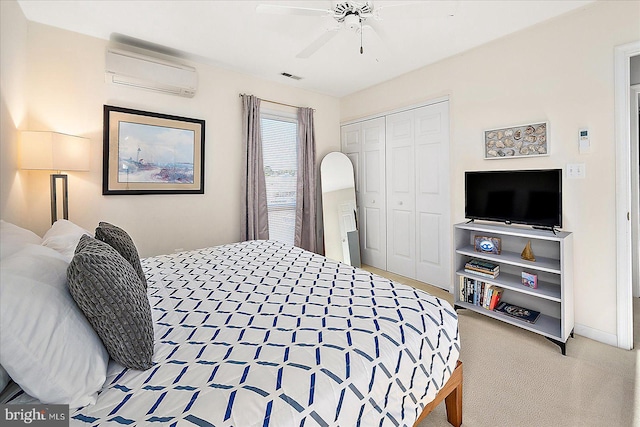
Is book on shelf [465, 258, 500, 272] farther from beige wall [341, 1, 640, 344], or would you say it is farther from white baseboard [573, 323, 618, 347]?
white baseboard [573, 323, 618, 347]

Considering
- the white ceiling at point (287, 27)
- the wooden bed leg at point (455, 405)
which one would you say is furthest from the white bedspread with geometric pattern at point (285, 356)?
the white ceiling at point (287, 27)

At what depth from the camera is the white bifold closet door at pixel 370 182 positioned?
4051 mm

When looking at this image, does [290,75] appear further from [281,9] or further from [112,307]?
[112,307]

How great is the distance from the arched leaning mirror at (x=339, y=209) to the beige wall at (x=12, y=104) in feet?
10.1

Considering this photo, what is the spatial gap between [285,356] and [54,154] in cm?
242

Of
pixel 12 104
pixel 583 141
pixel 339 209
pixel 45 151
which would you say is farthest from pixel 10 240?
pixel 583 141

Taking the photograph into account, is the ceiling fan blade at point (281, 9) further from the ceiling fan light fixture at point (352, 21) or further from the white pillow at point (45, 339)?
the white pillow at point (45, 339)

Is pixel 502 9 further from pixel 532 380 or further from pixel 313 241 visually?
pixel 313 241

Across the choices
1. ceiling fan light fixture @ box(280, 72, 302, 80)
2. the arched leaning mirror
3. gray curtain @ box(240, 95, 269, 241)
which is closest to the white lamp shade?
gray curtain @ box(240, 95, 269, 241)

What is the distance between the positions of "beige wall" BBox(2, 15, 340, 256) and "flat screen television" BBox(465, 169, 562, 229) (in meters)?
2.63

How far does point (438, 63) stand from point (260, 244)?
2.84 meters

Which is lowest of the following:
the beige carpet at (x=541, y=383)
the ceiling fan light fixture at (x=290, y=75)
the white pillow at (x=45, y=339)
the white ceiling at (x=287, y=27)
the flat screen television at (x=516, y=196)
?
the beige carpet at (x=541, y=383)

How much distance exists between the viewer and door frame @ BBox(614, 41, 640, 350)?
213 cm

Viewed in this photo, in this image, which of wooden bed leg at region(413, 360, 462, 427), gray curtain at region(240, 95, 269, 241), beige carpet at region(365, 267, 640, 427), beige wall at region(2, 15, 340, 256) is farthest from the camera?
gray curtain at region(240, 95, 269, 241)
